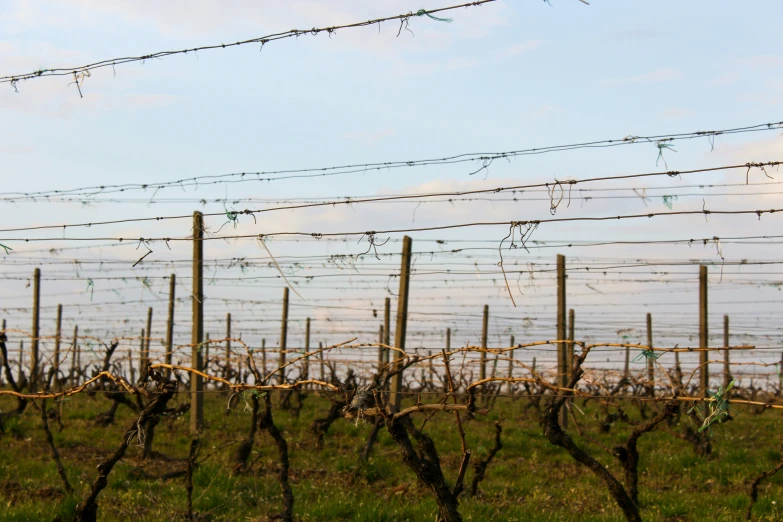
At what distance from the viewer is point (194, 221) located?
12.4 metres

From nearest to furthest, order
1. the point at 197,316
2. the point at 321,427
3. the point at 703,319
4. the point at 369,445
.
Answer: the point at 369,445 → the point at 321,427 → the point at 197,316 → the point at 703,319

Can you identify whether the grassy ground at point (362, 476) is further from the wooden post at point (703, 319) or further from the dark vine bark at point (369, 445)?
the wooden post at point (703, 319)

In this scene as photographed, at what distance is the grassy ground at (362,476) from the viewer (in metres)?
7.95

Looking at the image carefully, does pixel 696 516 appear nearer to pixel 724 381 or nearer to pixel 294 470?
pixel 294 470

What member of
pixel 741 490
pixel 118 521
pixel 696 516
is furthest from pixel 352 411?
pixel 741 490

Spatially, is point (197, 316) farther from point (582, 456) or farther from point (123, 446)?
point (582, 456)

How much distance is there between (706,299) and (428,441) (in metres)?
10.3

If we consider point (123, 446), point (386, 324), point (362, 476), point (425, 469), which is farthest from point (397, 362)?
point (386, 324)

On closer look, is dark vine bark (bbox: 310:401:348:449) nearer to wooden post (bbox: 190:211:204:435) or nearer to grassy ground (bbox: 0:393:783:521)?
grassy ground (bbox: 0:393:783:521)

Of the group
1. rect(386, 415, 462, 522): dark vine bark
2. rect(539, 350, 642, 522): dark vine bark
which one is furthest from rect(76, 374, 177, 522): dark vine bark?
rect(539, 350, 642, 522): dark vine bark

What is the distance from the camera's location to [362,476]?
9875 millimetres

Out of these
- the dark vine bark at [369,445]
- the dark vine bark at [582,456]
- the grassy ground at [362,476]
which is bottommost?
the grassy ground at [362,476]

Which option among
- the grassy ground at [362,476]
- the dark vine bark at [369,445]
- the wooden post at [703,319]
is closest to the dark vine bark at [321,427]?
the grassy ground at [362,476]

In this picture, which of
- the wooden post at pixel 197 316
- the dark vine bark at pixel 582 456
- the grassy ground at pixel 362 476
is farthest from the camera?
the wooden post at pixel 197 316
